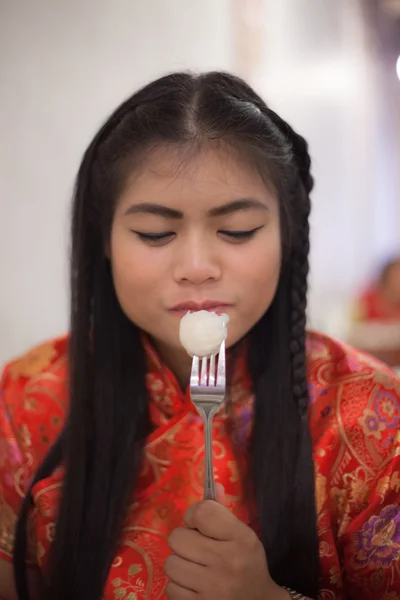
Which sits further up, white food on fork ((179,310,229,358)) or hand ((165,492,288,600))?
white food on fork ((179,310,229,358))

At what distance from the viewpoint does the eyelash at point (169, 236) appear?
0.73 m

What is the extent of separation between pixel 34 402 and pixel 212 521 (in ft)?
1.33

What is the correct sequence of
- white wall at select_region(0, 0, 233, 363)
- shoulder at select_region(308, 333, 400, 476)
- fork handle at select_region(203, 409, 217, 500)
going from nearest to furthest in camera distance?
fork handle at select_region(203, 409, 217, 500) < shoulder at select_region(308, 333, 400, 476) < white wall at select_region(0, 0, 233, 363)

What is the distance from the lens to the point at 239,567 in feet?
2.11

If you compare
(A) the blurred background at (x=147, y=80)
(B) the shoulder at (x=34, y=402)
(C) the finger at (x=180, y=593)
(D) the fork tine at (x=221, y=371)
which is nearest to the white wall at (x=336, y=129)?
(A) the blurred background at (x=147, y=80)

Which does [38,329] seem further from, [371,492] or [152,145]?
[371,492]

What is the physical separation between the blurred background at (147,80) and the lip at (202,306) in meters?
0.49

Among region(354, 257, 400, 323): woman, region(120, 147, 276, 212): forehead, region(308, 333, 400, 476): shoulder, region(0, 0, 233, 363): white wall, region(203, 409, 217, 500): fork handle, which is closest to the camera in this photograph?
region(203, 409, 217, 500): fork handle

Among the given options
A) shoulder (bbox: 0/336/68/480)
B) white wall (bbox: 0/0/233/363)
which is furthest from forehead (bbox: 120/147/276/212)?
white wall (bbox: 0/0/233/363)

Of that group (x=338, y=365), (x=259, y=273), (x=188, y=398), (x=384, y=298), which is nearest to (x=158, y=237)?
(x=259, y=273)

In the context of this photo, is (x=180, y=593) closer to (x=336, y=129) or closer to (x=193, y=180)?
(x=193, y=180)

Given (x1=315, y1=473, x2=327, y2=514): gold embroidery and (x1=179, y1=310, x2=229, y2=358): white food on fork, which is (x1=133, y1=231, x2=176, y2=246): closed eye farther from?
(x1=315, y1=473, x2=327, y2=514): gold embroidery

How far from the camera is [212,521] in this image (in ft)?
2.04

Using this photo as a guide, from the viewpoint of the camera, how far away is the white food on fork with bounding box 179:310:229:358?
0.67 metres
